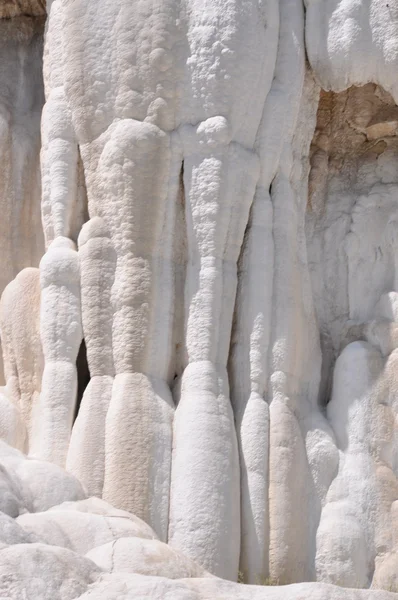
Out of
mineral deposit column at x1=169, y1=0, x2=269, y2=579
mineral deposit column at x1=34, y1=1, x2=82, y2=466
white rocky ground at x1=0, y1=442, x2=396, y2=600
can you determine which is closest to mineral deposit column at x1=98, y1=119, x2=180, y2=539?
mineral deposit column at x1=169, y1=0, x2=269, y2=579

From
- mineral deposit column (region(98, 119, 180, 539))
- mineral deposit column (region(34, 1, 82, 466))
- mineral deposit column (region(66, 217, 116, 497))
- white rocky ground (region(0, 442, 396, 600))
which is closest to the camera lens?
white rocky ground (region(0, 442, 396, 600))

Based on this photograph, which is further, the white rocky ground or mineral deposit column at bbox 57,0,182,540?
mineral deposit column at bbox 57,0,182,540

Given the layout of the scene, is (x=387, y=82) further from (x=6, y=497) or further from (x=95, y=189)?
(x=6, y=497)

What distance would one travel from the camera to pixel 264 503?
38.8ft

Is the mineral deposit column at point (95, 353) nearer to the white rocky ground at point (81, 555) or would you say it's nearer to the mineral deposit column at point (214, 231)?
the mineral deposit column at point (214, 231)

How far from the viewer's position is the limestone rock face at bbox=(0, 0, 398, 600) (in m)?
11.7

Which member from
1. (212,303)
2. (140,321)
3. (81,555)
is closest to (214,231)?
(212,303)

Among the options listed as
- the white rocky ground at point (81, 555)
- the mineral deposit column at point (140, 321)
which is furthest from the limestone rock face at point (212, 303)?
the white rocky ground at point (81, 555)

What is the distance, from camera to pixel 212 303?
12.1 metres

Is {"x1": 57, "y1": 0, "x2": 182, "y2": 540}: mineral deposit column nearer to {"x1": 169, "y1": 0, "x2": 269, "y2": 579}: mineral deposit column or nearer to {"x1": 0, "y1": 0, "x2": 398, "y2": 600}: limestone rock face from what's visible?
{"x1": 0, "y1": 0, "x2": 398, "y2": 600}: limestone rock face

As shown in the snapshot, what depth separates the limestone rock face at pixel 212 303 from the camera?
11.7m

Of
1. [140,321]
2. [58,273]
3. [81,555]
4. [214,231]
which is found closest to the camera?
[81,555]

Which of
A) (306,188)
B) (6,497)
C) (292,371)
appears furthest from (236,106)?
(6,497)

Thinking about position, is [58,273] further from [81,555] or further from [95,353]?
[81,555]
